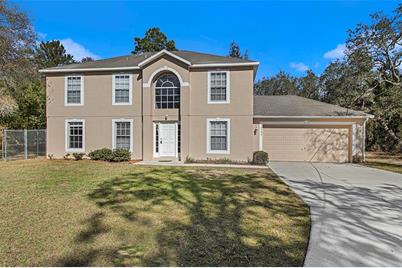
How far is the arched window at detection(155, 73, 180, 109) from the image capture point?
15492 millimetres

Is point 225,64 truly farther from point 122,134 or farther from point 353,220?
point 353,220

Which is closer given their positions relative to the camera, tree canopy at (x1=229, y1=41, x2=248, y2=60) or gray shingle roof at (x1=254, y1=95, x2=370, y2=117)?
gray shingle roof at (x1=254, y1=95, x2=370, y2=117)

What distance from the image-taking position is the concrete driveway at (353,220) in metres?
3.81

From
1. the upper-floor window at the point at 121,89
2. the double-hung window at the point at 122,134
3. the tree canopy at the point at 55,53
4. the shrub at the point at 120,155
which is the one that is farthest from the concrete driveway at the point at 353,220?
the tree canopy at the point at 55,53

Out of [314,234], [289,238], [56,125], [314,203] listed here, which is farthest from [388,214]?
[56,125]

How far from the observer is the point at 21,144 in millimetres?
15859

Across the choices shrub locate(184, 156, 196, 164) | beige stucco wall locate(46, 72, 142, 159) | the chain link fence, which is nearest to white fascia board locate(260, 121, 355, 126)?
shrub locate(184, 156, 196, 164)

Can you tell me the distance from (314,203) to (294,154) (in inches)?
407

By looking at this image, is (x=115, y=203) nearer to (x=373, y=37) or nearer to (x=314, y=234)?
(x=314, y=234)

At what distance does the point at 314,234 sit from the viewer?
4.60m

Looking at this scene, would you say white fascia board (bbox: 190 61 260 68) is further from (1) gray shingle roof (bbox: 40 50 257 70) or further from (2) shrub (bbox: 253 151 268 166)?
(2) shrub (bbox: 253 151 268 166)

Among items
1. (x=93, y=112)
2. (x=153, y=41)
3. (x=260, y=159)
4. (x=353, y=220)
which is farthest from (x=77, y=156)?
(x=153, y=41)

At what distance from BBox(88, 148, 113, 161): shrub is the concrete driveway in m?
9.87

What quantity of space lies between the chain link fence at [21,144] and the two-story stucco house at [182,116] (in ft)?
3.12
